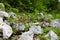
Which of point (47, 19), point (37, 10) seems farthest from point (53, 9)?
point (47, 19)

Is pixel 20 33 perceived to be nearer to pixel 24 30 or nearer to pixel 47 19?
pixel 24 30

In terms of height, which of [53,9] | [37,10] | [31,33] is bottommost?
[53,9]

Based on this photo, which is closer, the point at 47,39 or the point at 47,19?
the point at 47,39

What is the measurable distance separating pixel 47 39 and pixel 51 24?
2.07 m

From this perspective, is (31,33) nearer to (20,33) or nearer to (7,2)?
(20,33)

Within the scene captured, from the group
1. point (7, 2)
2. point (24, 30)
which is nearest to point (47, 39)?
point (24, 30)

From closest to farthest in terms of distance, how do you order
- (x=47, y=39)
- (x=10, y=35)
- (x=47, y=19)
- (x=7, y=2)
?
1. (x=10, y=35)
2. (x=47, y=39)
3. (x=47, y=19)
4. (x=7, y=2)

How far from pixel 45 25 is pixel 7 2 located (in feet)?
13.2

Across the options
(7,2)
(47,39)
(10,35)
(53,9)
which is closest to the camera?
(10,35)

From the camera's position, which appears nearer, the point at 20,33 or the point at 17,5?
the point at 20,33

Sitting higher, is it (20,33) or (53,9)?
(20,33)

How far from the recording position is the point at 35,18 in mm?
11227

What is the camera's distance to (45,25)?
32.4 feet

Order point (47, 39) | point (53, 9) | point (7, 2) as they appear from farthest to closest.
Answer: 1. point (53, 9)
2. point (7, 2)
3. point (47, 39)
